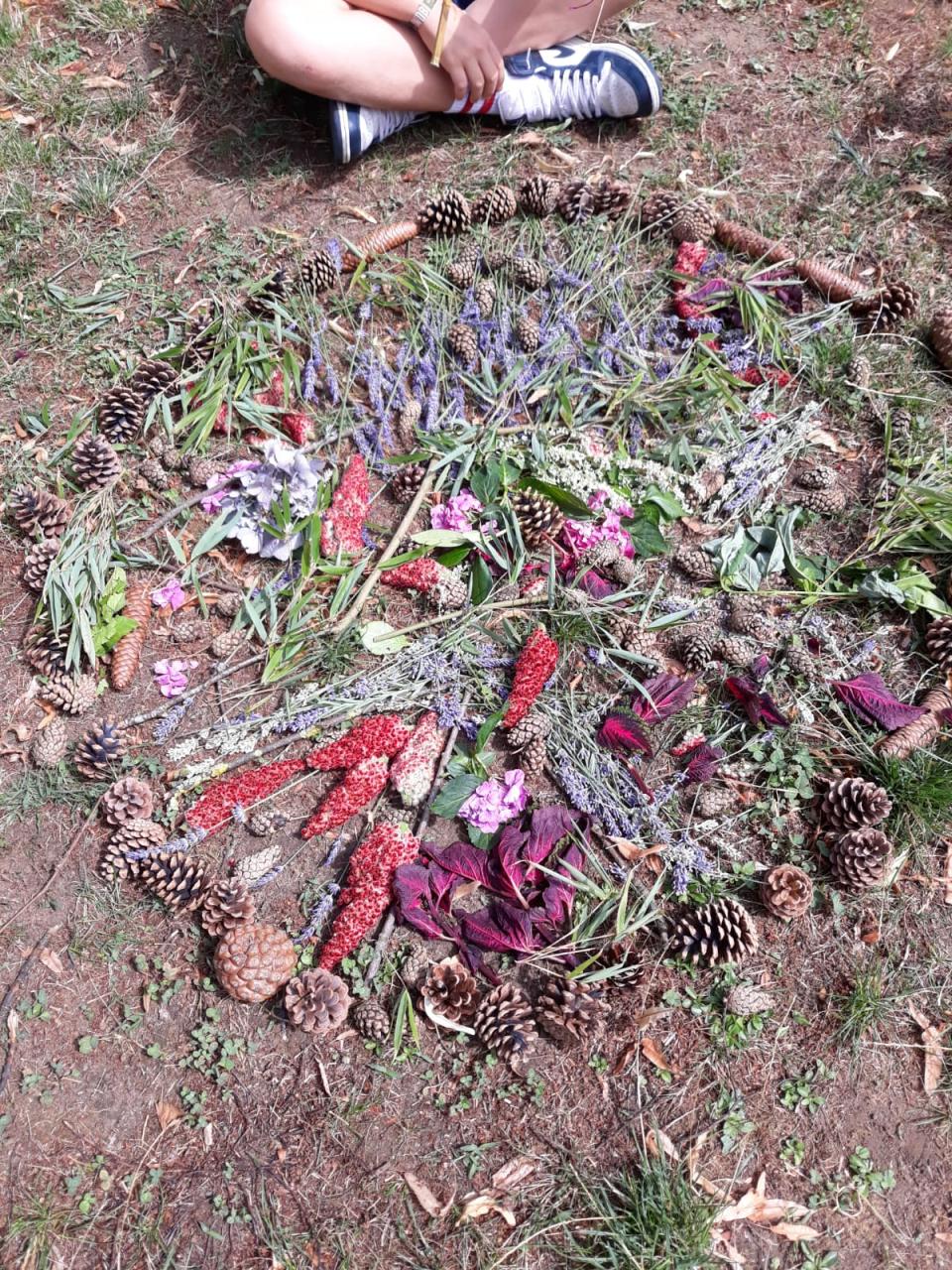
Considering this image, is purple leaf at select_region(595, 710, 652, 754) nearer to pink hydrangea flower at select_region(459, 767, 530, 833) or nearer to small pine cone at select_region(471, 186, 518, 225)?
pink hydrangea flower at select_region(459, 767, 530, 833)

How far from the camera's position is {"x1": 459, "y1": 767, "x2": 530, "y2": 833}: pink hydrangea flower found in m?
2.27

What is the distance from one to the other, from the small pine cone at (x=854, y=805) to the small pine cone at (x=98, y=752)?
6.07 ft

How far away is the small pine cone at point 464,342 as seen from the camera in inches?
113

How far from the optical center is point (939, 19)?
3.74 m

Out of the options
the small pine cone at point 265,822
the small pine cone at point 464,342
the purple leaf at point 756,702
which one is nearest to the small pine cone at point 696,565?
the purple leaf at point 756,702

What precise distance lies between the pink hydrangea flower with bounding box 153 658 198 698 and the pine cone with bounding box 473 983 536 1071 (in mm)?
1174

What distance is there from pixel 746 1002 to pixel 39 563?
7.28 feet

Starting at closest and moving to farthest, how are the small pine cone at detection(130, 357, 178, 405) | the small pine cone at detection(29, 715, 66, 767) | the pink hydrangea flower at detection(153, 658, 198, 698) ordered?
the small pine cone at detection(29, 715, 66, 767)
the pink hydrangea flower at detection(153, 658, 198, 698)
the small pine cone at detection(130, 357, 178, 405)

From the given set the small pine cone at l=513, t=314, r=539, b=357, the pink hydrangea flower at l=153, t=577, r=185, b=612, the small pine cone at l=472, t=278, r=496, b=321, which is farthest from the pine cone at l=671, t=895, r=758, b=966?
the small pine cone at l=472, t=278, r=496, b=321

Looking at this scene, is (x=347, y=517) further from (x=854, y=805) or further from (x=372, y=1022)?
(x=854, y=805)

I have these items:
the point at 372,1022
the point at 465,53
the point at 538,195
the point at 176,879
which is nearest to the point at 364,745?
the point at 176,879

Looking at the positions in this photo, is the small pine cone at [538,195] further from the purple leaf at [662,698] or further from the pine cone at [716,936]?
the pine cone at [716,936]

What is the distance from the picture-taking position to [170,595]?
260 centimetres

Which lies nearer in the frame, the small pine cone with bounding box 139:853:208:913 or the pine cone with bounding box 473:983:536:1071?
the pine cone with bounding box 473:983:536:1071
